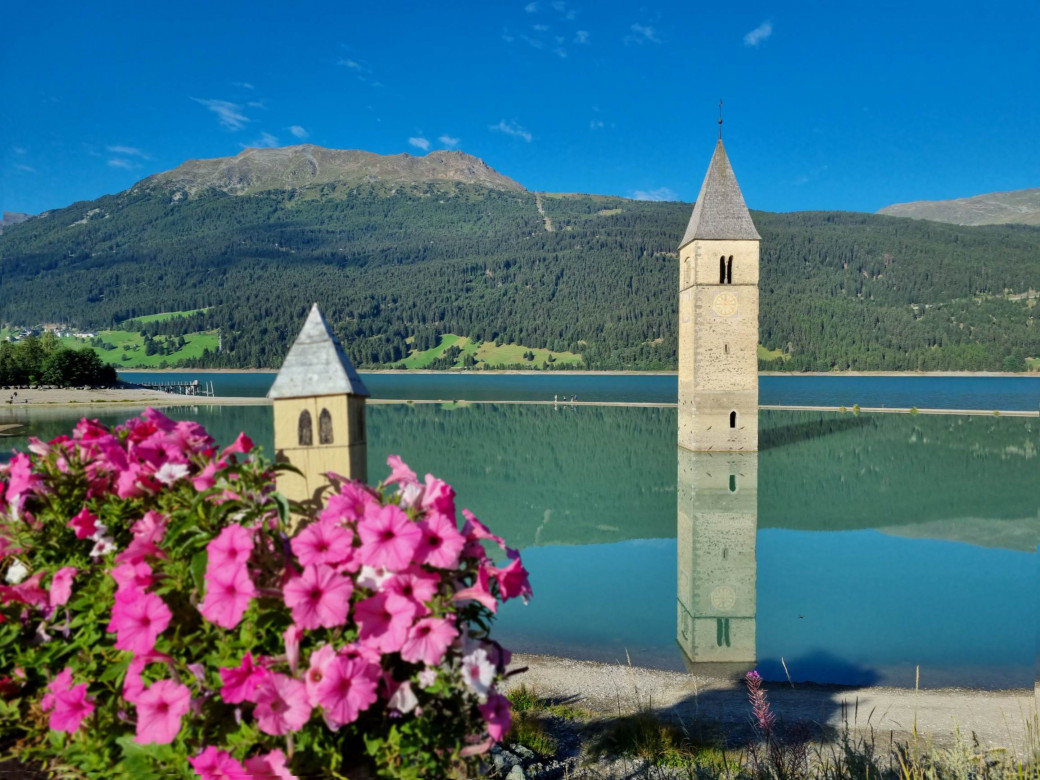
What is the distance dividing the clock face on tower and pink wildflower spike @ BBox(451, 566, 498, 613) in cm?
3429

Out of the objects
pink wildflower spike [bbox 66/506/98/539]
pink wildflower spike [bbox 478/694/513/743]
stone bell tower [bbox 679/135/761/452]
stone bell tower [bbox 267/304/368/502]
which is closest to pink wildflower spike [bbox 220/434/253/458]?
stone bell tower [bbox 267/304/368/502]

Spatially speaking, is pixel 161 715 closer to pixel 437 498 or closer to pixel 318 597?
pixel 318 597

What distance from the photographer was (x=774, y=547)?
19.0 metres

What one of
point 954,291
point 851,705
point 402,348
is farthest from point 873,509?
point 954,291

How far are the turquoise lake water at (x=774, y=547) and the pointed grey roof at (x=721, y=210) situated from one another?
1050 centimetres

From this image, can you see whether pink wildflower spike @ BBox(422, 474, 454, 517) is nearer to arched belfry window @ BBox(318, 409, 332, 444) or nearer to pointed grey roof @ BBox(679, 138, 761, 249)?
arched belfry window @ BBox(318, 409, 332, 444)

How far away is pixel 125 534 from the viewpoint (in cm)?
232

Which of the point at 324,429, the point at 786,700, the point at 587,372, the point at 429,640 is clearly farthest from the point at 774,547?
the point at 587,372

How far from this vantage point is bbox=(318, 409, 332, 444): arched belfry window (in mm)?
2561

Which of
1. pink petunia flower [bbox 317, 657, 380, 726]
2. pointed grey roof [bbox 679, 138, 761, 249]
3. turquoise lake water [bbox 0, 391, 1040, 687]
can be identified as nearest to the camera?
pink petunia flower [bbox 317, 657, 380, 726]

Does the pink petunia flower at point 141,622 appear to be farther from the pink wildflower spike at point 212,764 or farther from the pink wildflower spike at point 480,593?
the pink wildflower spike at point 480,593

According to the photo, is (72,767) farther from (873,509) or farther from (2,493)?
(873,509)

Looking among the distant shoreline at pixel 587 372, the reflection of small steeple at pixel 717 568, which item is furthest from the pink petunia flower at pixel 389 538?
the distant shoreline at pixel 587 372

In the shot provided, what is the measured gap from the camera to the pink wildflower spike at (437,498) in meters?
1.91
